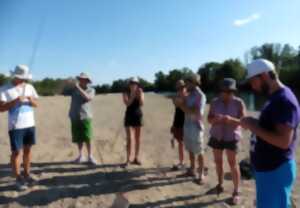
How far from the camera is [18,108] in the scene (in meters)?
6.31

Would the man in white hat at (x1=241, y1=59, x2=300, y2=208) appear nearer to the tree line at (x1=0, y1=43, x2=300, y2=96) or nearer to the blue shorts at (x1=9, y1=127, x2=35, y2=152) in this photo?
the blue shorts at (x1=9, y1=127, x2=35, y2=152)

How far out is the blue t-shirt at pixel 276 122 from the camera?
3.39 m

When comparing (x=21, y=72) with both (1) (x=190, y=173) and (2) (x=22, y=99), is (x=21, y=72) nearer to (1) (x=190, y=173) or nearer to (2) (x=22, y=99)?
(2) (x=22, y=99)

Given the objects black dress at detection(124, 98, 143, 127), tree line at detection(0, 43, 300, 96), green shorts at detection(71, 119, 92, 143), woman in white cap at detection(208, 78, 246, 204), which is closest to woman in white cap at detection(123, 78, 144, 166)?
black dress at detection(124, 98, 143, 127)

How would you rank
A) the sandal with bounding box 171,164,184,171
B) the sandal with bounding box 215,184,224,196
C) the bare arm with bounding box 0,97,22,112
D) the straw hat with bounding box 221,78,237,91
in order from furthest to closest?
1. the sandal with bounding box 171,164,184,171
2. the sandal with bounding box 215,184,224,196
3. the bare arm with bounding box 0,97,22,112
4. the straw hat with bounding box 221,78,237,91

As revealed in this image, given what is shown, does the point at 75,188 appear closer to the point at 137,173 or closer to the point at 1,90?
the point at 137,173

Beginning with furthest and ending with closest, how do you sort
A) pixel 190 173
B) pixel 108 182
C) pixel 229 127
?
pixel 190 173
pixel 108 182
pixel 229 127

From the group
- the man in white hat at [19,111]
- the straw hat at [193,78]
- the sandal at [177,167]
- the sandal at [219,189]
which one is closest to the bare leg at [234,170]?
the sandal at [219,189]

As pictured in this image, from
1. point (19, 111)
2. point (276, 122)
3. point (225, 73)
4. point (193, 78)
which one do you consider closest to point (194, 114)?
point (193, 78)

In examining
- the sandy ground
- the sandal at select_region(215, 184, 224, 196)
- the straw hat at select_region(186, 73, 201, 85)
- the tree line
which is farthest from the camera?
the tree line

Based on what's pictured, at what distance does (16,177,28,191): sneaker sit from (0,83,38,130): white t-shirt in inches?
33.4

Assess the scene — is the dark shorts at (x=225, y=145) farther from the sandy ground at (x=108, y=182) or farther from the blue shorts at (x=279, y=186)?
the blue shorts at (x=279, y=186)

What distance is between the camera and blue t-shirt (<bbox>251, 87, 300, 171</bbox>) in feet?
11.1

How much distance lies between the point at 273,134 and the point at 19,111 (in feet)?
13.4
